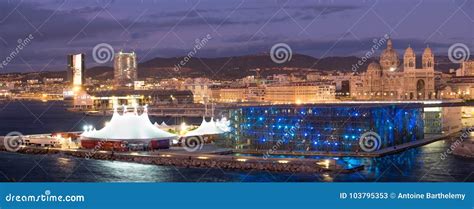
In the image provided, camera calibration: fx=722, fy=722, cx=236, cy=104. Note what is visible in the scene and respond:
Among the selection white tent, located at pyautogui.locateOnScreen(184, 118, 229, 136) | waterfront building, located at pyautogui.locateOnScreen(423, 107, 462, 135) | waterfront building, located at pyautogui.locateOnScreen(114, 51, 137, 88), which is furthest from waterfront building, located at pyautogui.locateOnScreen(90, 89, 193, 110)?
white tent, located at pyautogui.locateOnScreen(184, 118, 229, 136)

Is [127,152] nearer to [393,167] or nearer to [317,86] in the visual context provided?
[393,167]

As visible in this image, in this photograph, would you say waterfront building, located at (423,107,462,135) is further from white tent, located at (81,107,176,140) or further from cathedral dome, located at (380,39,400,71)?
cathedral dome, located at (380,39,400,71)

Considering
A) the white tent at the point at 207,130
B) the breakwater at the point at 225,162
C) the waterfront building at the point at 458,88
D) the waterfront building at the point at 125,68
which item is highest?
the waterfront building at the point at 125,68

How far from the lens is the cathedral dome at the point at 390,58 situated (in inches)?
1098

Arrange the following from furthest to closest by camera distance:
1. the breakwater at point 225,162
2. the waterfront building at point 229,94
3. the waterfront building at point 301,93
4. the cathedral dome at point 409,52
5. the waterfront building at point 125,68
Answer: the waterfront building at point 125,68
the waterfront building at point 229,94
the waterfront building at point 301,93
the cathedral dome at point 409,52
the breakwater at point 225,162

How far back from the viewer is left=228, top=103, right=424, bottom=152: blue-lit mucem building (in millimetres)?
11094

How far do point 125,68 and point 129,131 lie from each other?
44.2 m

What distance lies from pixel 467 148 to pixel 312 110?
2399 mm

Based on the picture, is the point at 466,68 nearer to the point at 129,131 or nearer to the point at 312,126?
the point at 312,126

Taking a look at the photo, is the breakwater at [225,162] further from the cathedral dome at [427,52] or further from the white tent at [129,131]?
the cathedral dome at [427,52]

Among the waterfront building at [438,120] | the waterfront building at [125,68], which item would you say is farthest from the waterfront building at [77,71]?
the waterfront building at [438,120]

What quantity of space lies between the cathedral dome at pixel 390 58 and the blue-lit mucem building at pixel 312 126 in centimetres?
1605

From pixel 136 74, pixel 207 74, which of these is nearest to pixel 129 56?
pixel 136 74

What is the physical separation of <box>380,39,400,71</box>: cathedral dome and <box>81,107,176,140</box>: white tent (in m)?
17.6
